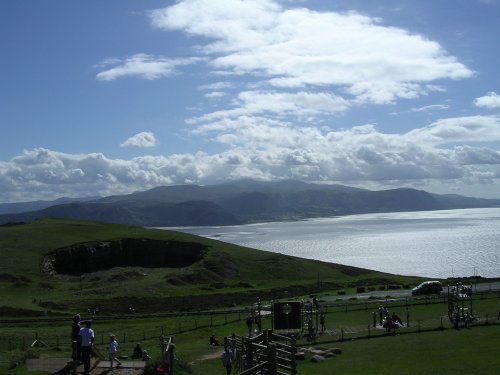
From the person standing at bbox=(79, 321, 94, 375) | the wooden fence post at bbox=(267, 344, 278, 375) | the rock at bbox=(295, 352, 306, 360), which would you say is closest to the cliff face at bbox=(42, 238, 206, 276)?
the rock at bbox=(295, 352, 306, 360)

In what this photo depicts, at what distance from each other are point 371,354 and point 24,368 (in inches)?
713

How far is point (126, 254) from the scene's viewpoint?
128875 millimetres

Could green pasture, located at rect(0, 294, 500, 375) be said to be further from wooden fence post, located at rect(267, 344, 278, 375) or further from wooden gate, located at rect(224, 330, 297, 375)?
wooden fence post, located at rect(267, 344, 278, 375)

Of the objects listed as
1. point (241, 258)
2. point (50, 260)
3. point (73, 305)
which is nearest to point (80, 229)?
point (50, 260)

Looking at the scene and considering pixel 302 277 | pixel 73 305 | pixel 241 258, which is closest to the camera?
pixel 73 305

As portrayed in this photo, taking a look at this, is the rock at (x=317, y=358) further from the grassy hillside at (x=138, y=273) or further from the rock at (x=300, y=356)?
the grassy hillside at (x=138, y=273)

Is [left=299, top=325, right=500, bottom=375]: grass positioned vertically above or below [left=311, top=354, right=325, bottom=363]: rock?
above

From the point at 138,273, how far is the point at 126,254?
56.9ft

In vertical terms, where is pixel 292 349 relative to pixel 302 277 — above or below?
above

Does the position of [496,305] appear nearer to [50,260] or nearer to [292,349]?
[292,349]

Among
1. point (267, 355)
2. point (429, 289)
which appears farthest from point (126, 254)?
point (267, 355)

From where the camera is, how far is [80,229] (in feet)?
474

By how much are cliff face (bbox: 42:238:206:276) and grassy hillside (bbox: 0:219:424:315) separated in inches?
8.3

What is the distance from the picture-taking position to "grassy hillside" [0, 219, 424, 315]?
3214 inches
